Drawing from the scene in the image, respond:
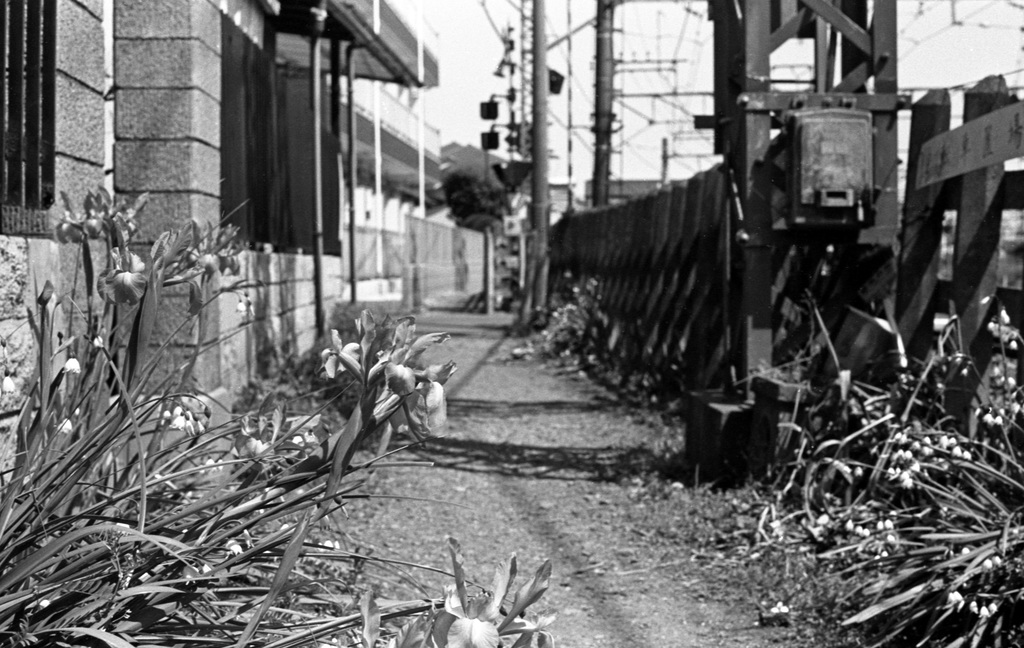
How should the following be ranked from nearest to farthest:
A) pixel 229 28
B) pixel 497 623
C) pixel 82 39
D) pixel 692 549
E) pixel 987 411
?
pixel 497 623 < pixel 987 411 < pixel 82 39 < pixel 692 549 < pixel 229 28

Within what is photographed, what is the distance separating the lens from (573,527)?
548 centimetres

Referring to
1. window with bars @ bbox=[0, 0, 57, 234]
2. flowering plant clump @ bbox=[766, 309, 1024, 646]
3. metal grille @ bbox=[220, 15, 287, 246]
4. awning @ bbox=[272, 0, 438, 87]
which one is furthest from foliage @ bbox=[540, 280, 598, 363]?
window with bars @ bbox=[0, 0, 57, 234]

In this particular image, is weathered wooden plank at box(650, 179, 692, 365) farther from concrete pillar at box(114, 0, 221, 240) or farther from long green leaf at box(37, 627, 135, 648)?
long green leaf at box(37, 627, 135, 648)

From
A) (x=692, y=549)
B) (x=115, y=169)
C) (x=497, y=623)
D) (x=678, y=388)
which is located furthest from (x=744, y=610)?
(x=678, y=388)

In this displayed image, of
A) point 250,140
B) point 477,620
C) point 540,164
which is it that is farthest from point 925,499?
point 540,164

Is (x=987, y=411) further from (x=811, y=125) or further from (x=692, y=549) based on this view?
(x=811, y=125)

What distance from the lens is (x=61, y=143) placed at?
14.2 ft

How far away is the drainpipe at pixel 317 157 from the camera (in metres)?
9.43

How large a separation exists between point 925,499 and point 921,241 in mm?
1252

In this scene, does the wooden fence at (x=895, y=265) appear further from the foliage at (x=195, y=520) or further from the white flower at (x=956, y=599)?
the foliage at (x=195, y=520)

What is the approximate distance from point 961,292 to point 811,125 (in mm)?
1160

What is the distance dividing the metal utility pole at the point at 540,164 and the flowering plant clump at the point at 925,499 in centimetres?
1282

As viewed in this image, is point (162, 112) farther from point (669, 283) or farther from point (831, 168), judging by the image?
point (669, 283)

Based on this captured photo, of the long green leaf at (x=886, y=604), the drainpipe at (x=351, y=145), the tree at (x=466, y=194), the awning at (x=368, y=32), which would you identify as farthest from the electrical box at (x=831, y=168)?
the tree at (x=466, y=194)
